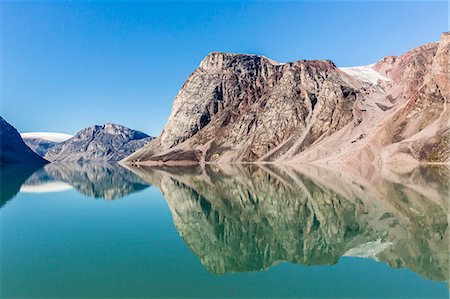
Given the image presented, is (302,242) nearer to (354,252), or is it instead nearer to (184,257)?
(354,252)

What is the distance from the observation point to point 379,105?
149500mm

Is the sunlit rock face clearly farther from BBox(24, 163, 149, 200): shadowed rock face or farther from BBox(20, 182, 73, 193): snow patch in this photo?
BBox(20, 182, 73, 193): snow patch

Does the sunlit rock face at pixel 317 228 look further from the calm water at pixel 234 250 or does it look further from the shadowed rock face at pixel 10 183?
the shadowed rock face at pixel 10 183

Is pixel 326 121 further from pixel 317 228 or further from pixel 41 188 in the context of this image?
pixel 317 228

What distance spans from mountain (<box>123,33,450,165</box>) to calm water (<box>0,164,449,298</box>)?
79899 mm

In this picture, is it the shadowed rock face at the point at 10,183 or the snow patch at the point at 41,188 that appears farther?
the snow patch at the point at 41,188

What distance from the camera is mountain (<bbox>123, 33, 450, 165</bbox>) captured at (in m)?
109

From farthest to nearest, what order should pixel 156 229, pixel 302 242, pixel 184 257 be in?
pixel 156 229 < pixel 302 242 < pixel 184 257

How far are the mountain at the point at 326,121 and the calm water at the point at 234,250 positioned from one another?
79.9 meters

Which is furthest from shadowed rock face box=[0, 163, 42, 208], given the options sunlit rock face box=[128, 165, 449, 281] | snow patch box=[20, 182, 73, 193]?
sunlit rock face box=[128, 165, 449, 281]

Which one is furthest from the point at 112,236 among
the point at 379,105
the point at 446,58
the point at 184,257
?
the point at 379,105

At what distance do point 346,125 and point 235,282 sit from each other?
13694 centimetres

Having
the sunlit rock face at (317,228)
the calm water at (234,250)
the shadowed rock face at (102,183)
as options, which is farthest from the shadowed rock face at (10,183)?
the sunlit rock face at (317,228)

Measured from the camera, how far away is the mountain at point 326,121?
4289 inches
